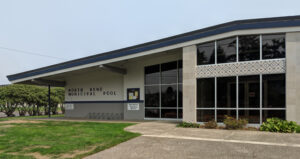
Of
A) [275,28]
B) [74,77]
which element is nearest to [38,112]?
[74,77]

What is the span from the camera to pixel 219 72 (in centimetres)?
1259

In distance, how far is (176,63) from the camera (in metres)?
16.6

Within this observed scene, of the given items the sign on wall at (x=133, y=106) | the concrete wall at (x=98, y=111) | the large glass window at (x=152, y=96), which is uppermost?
the large glass window at (x=152, y=96)

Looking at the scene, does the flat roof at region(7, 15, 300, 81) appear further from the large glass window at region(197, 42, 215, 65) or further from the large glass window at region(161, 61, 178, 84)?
the large glass window at region(161, 61, 178, 84)

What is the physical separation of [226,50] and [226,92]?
7.78 ft

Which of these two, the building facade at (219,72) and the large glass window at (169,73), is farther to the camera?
the large glass window at (169,73)

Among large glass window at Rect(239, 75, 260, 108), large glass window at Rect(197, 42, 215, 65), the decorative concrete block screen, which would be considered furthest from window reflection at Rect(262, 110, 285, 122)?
large glass window at Rect(197, 42, 215, 65)

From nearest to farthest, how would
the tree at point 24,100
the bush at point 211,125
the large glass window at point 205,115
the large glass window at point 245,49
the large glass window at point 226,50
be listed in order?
the large glass window at point 245,49
the bush at point 211,125
the large glass window at point 226,50
the large glass window at point 205,115
the tree at point 24,100

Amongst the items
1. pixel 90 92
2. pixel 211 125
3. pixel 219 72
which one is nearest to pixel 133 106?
pixel 90 92

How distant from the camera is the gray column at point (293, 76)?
36.0 feet

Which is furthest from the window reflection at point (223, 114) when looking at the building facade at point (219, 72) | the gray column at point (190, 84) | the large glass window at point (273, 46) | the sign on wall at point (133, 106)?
the sign on wall at point (133, 106)

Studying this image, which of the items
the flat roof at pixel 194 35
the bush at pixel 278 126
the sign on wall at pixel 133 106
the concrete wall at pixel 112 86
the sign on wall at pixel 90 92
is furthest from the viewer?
the sign on wall at pixel 90 92

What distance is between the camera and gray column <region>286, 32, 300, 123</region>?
1098 centimetres

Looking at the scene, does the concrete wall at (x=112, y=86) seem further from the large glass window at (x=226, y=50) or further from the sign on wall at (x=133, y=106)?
the large glass window at (x=226, y=50)
